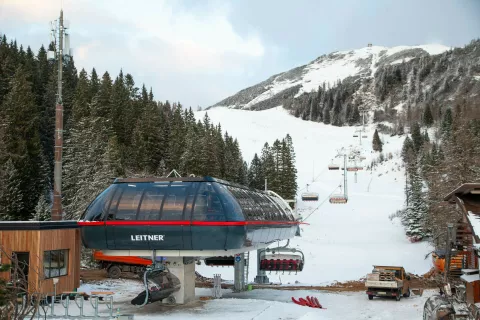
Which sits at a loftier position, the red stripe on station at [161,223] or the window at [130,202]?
the window at [130,202]

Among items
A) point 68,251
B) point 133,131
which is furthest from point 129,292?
point 133,131

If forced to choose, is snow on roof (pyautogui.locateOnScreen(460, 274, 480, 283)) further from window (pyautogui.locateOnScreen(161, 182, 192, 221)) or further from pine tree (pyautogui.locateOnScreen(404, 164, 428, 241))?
pine tree (pyautogui.locateOnScreen(404, 164, 428, 241))

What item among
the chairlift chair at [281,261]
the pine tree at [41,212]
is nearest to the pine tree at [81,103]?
the pine tree at [41,212]

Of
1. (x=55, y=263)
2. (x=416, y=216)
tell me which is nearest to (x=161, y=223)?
(x=55, y=263)

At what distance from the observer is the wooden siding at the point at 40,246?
63.6ft

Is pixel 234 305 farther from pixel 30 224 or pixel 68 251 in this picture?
pixel 30 224

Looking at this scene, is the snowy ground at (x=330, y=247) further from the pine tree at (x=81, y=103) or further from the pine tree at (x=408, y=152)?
the pine tree at (x=81, y=103)

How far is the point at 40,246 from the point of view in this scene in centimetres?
1948

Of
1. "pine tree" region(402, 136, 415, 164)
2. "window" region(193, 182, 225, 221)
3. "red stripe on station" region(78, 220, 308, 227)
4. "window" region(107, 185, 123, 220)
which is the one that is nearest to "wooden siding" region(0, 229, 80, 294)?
"red stripe on station" region(78, 220, 308, 227)

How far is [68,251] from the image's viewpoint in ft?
70.8

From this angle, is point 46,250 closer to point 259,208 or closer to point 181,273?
point 181,273

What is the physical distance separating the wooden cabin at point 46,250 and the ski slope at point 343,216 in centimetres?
2192

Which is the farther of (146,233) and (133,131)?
(133,131)

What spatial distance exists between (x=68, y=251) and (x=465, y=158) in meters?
32.9
